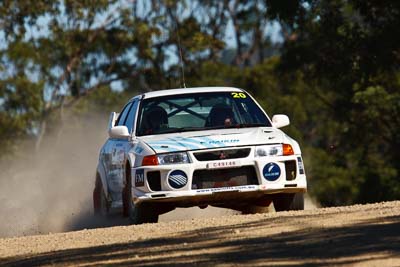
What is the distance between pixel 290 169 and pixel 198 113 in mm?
1652

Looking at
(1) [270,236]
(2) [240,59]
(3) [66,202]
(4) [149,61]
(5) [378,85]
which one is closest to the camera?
(1) [270,236]

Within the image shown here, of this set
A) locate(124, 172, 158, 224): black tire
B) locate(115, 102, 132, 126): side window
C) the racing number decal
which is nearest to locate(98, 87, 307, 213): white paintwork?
locate(124, 172, 158, 224): black tire

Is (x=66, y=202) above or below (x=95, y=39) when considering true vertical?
below

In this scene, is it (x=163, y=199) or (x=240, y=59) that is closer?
(x=163, y=199)

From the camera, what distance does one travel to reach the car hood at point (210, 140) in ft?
42.4

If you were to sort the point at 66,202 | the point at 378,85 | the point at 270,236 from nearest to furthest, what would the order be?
the point at 270,236 < the point at 66,202 < the point at 378,85

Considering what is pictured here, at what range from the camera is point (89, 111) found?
68.4 metres

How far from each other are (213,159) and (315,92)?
37992 millimetres

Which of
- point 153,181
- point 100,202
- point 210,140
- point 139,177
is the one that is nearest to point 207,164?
point 210,140

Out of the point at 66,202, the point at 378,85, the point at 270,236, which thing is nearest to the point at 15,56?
the point at 378,85

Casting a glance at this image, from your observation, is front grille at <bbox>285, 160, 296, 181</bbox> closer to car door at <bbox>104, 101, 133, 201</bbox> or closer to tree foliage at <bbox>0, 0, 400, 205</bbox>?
car door at <bbox>104, 101, 133, 201</bbox>

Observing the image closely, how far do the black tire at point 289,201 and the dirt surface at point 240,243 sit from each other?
98 cm

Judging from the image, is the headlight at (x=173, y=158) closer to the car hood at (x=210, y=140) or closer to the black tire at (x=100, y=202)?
the car hood at (x=210, y=140)

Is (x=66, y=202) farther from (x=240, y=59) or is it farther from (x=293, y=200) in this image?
(x=240, y=59)
